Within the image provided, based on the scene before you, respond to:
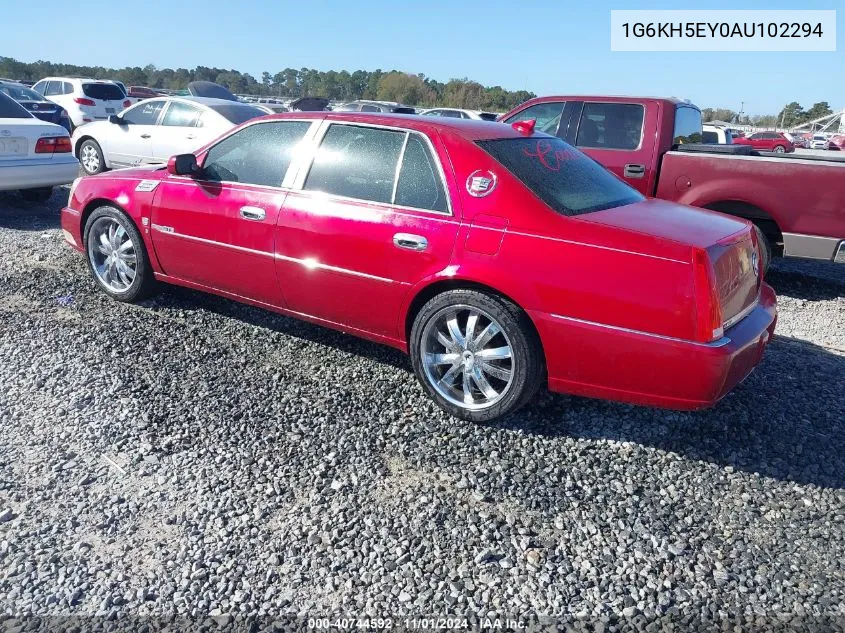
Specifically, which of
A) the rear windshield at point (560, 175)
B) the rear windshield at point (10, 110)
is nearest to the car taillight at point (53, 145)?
the rear windshield at point (10, 110)

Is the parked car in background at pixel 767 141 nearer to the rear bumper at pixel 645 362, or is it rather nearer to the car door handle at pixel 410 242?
the rear bumper at pixel 645 362

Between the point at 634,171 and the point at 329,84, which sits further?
the point at 329,84

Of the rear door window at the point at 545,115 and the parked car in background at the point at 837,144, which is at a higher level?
the rear door window at the point at 545,115

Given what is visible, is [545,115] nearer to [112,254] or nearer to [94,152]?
[112,254]

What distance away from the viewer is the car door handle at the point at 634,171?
6984mm

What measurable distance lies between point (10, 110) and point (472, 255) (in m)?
7.53

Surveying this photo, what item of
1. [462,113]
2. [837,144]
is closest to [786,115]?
[837,144]

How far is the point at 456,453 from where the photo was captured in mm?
3346

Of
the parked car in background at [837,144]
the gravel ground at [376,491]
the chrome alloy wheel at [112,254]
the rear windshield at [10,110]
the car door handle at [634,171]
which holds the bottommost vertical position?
the gravel ground at [376,491]

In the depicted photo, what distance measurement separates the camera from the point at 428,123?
3961 mm

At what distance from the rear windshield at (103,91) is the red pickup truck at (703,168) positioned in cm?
1440

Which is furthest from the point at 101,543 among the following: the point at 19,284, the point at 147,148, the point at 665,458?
the point at 147,148

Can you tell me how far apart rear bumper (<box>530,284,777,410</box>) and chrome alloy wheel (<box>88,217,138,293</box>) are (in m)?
3.33

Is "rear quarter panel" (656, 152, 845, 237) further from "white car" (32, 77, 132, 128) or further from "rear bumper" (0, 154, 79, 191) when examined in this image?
"white car" (32, 77, 132, 128)
